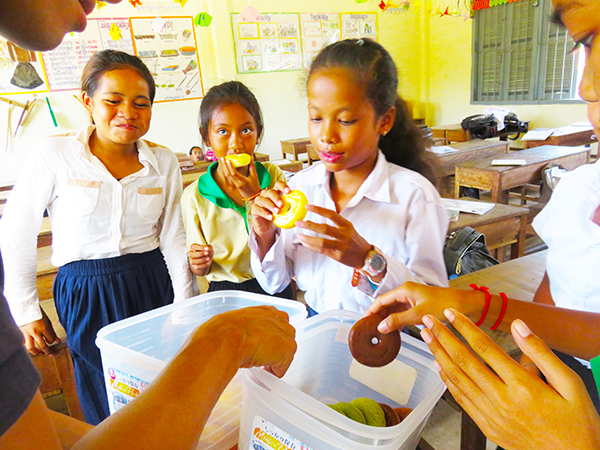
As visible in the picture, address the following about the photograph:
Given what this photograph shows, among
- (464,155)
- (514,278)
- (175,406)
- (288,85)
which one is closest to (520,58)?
(464,155)

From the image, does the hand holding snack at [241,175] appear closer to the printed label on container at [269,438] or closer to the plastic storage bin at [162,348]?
the plastic storage bin at [162,348]

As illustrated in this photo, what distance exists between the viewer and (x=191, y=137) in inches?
253

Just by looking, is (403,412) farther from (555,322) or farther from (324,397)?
(555,322)

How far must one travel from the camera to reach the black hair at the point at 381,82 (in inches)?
45.9

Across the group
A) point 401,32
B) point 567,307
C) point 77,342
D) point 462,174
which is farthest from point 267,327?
point 401,32

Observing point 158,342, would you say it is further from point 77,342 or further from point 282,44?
point 282,44

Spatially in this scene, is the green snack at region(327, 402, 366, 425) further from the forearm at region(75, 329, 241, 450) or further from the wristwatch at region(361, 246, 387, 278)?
the wristwatch at region(361, 246, 387, 278)

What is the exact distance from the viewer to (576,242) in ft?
3.56

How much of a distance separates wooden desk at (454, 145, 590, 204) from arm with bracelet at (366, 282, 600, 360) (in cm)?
277

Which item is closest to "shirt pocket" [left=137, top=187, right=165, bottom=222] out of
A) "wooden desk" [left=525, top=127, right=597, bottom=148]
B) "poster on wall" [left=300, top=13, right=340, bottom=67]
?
"wooden desk" [left=525, top=127, right=597, bottom=148]

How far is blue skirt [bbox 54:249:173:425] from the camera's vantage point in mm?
1561

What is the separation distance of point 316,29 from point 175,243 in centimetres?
650

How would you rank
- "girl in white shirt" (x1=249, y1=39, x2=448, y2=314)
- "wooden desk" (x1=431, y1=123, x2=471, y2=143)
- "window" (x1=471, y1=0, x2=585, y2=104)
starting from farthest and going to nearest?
1. "window" (x1=471, y1=0, x2=585, y2=104)
2. "wooden desk" (x1=431, y1=123, x2=471, y2=143)
3. "girl in white shirt" (x1=249, y1=39, x2=448, y2=314)

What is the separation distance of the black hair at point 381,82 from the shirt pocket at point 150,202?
80 cm
